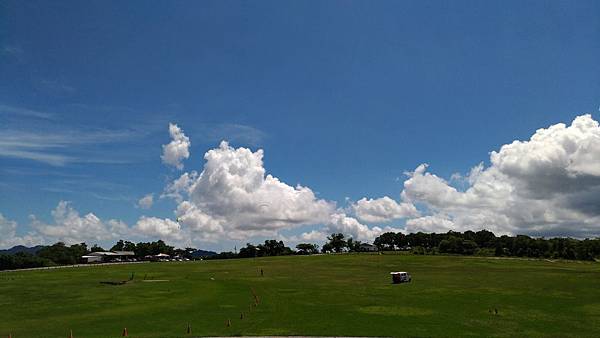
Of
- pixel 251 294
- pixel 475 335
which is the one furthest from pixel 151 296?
pixel 475 335

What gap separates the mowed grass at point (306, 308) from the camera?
4844 centimetres

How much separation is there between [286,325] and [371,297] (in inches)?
1069

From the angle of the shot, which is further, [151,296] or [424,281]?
[424,281]

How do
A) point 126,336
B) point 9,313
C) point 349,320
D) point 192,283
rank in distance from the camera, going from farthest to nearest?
1. point 192,283
2. point 9,313
3. point 349,320
4. point 126,336

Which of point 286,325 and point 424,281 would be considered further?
point 424,281

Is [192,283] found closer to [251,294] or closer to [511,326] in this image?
[251,294]

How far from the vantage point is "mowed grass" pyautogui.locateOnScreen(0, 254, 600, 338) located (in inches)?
1907

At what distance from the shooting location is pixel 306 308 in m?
62.0

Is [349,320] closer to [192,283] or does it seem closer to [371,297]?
[371,297]

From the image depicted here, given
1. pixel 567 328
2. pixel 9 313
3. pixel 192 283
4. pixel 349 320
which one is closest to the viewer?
pixel 567 328

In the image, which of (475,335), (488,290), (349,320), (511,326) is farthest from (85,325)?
(488,290)

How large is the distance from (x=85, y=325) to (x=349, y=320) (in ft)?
92.8

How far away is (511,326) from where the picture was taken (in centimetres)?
5084

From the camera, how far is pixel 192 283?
9725 cm
